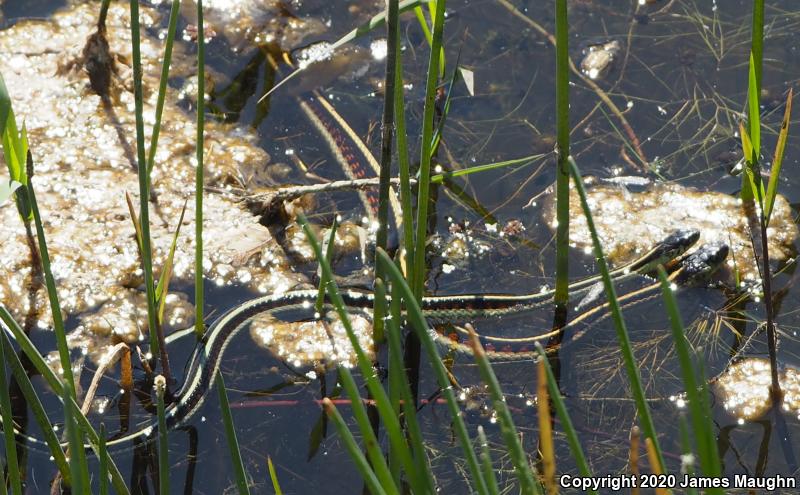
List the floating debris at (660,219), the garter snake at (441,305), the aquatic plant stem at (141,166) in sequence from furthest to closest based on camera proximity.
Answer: the floating debris at (660,219) → the garter snake at (441,305) → the aquatic plant stem at (141,166)

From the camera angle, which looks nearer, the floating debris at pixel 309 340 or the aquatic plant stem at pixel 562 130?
the aquatic plant stem at pixel 562 130

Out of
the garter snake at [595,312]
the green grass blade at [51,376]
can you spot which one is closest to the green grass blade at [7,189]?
the green grass blade at [51,376]

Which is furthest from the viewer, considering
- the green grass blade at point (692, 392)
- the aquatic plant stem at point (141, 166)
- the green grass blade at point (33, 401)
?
the aquatic plant stem at point (141, 166)

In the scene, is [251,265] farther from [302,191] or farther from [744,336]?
[744,336]

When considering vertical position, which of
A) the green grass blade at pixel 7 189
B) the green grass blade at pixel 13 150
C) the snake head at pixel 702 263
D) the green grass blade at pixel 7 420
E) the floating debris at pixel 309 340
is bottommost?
the floating debris at pixel 309 340

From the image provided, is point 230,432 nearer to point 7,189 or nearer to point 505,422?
point 505,422

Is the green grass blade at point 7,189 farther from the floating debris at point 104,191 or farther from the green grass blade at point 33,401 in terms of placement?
the floating debris at point 104,191

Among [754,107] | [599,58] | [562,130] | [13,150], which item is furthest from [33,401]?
[599,58]
